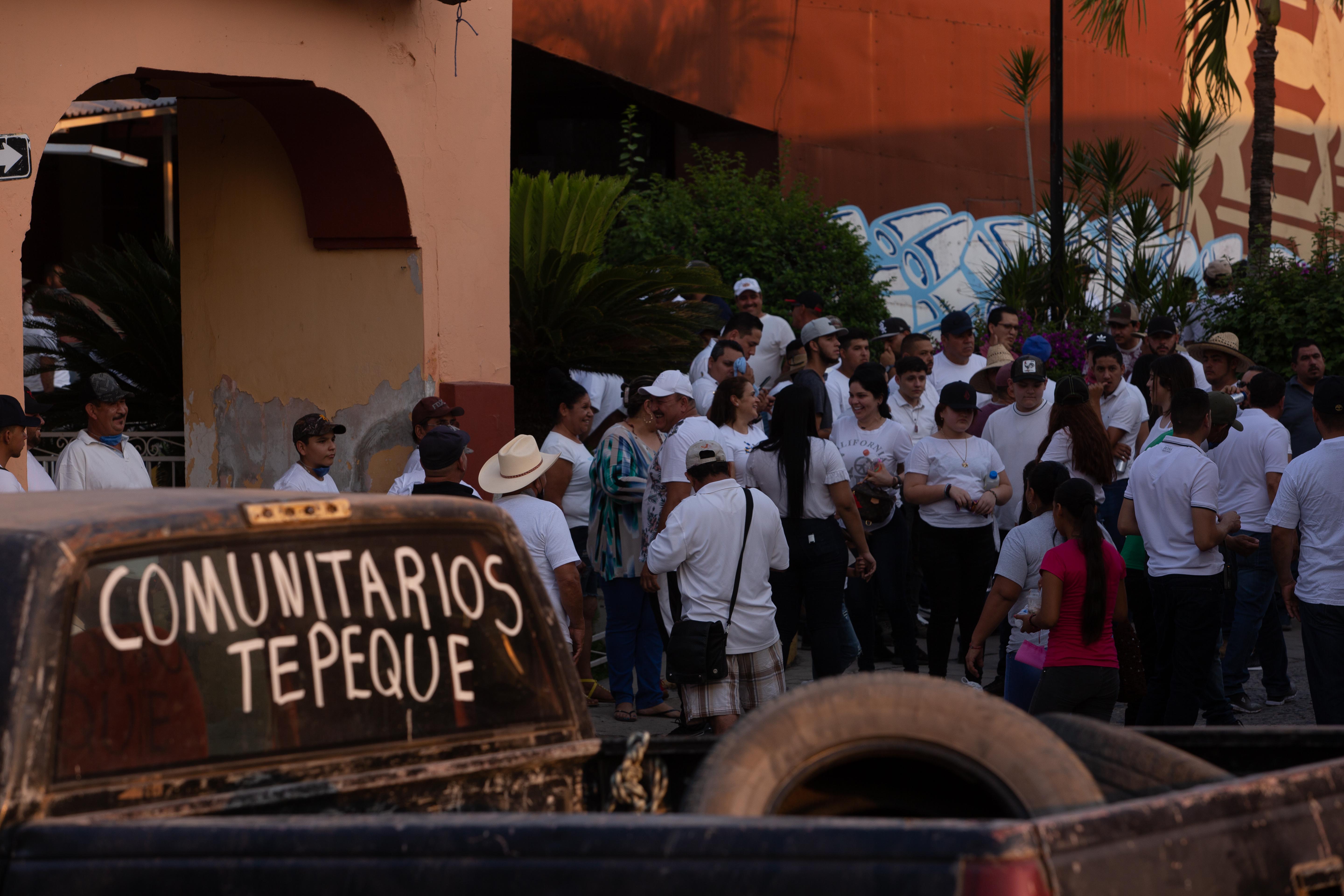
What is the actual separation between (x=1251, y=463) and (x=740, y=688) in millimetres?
3528

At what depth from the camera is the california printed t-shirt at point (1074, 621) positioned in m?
5.99

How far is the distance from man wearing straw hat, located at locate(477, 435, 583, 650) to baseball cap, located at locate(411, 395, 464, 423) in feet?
3.83

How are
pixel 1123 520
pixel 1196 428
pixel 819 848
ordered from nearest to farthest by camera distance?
pixel 819 848
pixel 1196 428
pixel 1123 520

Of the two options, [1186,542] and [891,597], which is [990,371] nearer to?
[891,597]

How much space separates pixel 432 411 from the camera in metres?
7.99

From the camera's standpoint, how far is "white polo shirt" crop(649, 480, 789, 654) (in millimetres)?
6410

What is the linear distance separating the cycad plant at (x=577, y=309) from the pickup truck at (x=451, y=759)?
20.9ft

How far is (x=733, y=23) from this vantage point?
17734 millimetres

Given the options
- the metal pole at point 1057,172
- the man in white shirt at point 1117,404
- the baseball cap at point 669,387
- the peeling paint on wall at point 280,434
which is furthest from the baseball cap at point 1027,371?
the metal pole at point 1057,172

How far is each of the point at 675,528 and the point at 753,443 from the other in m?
1.95

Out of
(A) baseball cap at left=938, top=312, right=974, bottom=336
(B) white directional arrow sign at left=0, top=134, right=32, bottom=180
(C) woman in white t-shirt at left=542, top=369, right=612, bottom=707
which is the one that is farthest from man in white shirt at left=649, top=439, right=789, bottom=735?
(A) baseball cap at left=938, top=312, right=974, bottom=336

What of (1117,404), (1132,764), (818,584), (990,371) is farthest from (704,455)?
(990,371)

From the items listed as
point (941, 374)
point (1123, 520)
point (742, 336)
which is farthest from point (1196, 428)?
point (742, 336)

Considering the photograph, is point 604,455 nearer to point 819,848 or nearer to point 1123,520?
point 1123,520
